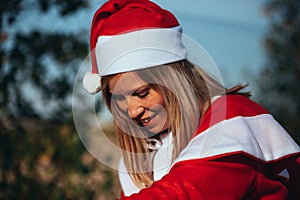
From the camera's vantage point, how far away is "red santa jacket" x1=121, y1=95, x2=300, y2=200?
1347 mm

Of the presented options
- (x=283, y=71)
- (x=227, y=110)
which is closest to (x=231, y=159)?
(x=227, y=110)

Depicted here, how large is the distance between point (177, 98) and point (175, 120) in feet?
0.20

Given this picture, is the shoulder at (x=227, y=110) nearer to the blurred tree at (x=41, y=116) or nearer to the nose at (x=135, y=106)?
the nose at (x=135, y=106)

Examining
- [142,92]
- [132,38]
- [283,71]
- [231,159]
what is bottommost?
[283,71]

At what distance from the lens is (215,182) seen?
1354mm

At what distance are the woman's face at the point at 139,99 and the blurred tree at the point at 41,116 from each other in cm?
181

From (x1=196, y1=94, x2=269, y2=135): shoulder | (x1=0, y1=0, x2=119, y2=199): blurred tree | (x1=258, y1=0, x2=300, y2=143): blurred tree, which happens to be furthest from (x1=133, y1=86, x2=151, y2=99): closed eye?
(x1=258, y1=0, x2=300, y2=143): blurred tree

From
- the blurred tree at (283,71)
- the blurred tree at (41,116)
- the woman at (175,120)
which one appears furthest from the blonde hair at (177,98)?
the blurred tree at (283,71)

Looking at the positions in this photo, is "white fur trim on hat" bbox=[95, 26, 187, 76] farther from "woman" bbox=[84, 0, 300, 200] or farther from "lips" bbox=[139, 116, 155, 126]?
"lips" bbox=[139, 116, 155, 126]

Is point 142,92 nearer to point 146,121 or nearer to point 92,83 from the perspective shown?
point 146,121

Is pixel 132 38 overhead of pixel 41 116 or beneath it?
overhead

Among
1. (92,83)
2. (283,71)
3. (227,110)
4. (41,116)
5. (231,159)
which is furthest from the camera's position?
(283,71)

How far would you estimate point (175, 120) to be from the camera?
1.54 metres

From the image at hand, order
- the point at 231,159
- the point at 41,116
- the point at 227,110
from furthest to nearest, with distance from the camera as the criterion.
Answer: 1. the point at 41,116
2. the point at 227,110
3. the point at 231,159
